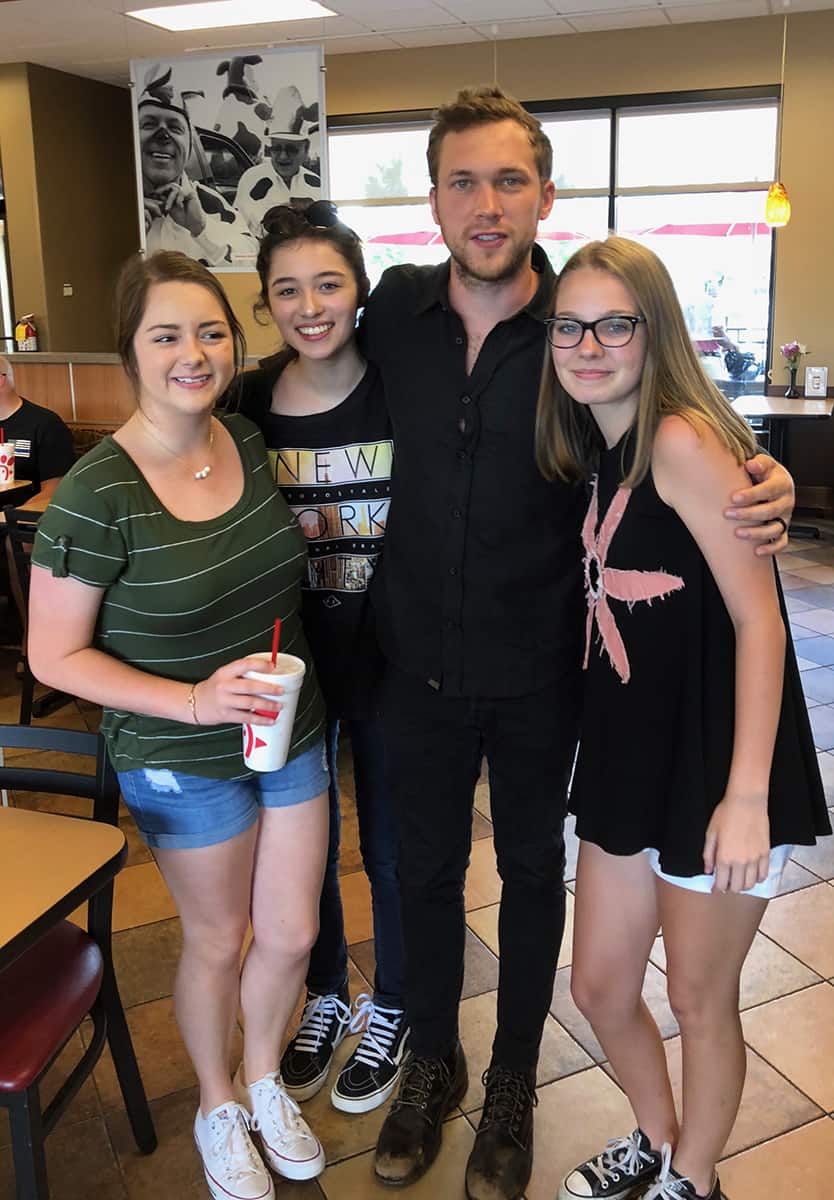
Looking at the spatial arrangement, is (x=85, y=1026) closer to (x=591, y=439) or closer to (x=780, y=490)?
(x=591, y=439)

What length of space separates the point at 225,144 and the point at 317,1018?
5.59 m

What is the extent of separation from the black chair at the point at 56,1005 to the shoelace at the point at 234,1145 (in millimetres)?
200

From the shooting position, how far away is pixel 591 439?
4.97ft

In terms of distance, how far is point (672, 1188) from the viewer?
155 cm

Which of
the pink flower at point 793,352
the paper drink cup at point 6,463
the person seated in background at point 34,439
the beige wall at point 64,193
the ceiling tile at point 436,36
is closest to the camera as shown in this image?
the paper drink cup at point 6,463

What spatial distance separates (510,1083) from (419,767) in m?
0.61

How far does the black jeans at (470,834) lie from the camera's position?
168cm

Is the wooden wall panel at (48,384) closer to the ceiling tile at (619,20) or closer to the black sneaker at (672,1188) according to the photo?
the ceiling tile at (619,20)

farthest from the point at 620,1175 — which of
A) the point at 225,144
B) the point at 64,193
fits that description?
the point at 64,193

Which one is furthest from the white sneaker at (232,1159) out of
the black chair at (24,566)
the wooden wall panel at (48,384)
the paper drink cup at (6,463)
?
the wooden wall panel at (48,384)

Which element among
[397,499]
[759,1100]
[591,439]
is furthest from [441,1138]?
[591,439]

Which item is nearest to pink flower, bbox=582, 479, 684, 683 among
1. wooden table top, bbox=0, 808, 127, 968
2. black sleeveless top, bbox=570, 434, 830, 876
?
black sleeveless top, bbox=570, 434, 830, 876

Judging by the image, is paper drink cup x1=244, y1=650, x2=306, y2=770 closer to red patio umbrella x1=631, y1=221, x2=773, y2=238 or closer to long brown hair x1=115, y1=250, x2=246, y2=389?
long brown hair x1=115, y1=250, x2=246, y2=389

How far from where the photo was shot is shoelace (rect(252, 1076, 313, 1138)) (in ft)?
5.78
